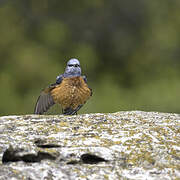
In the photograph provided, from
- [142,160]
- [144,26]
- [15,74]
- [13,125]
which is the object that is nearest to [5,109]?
[15,74]

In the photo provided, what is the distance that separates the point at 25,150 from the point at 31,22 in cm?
1573

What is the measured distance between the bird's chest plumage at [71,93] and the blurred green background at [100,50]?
23.1 feet

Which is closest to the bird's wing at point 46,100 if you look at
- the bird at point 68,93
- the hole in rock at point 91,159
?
the bird at point 68,93

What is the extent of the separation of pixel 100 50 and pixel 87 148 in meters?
14.3

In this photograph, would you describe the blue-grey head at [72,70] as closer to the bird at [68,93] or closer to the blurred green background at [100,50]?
the bird at [68,93]

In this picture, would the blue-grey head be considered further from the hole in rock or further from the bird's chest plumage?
the hole in rock

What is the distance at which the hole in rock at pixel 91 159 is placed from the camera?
154 inches

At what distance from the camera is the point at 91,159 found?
393 centimetres

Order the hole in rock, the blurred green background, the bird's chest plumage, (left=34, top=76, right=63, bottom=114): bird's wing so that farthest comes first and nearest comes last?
the blurred green background → (left=34, top=76, right=63, bottom=114): bird's wing → the bird's chest plumage → the hole in rock

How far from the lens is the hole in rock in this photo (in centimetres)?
390

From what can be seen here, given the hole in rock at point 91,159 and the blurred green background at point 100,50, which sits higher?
the blurred green background at point 100,50

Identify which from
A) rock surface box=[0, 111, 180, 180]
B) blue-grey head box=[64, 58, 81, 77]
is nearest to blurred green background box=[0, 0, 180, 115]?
blue-grey head box=[64, 58, 81, 77]

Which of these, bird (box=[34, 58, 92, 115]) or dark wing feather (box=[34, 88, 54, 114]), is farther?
dark wing feather (box=[34, 88, 54, 114])

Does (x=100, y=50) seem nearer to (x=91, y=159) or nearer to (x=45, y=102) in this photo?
(x=45, y=102)
